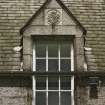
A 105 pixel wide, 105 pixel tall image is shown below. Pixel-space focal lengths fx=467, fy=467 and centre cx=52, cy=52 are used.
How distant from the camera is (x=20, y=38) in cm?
1242

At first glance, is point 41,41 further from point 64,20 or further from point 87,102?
point 87,102

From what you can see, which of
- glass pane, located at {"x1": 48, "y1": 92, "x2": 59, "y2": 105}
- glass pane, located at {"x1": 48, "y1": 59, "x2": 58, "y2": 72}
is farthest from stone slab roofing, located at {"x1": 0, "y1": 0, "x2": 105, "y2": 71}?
glass pane, located at {"x1": 48, "y1": 92, "x2": 59, "y2": 105}

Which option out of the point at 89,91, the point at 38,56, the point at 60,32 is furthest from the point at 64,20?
the point at 89,91

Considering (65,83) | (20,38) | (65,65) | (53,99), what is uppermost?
(20,38)

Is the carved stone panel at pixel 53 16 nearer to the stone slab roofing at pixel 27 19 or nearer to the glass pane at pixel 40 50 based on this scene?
the glass pane at pixel 40 50

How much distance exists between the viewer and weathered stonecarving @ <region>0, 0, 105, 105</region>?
37.5 feet

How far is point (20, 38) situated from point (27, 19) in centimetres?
68

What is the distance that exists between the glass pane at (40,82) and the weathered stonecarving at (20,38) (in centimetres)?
24

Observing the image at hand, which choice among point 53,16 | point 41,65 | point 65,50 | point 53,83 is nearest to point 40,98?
point 53,83

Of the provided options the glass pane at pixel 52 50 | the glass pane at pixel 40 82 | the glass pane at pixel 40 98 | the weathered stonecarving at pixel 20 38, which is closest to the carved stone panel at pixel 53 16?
the glass pane at pixel 52 50

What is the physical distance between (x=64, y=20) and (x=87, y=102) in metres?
2.21

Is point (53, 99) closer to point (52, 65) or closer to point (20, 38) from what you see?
point (52, 65)

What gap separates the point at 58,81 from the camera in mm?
11656

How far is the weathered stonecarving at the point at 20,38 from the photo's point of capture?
37.5 ft
